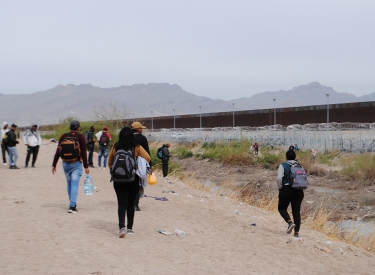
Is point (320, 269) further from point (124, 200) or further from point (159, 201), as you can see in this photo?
point (159, 201)

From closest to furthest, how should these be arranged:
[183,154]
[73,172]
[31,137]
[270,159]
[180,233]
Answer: [180,233] < [73,172] < [31,137] < [270,159] < [183,154]

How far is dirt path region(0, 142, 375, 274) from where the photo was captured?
7770 mm

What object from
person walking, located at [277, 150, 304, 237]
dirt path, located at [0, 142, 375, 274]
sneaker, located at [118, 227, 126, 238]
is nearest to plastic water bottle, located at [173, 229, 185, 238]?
dirt path, located at [0, 142, 375, 274]

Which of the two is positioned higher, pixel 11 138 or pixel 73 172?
pixel 11 138

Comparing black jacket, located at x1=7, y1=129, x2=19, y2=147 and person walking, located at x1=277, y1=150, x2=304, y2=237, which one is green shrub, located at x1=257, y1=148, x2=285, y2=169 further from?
person walking, located at x1=277, y1=150, x2=304, y2=237

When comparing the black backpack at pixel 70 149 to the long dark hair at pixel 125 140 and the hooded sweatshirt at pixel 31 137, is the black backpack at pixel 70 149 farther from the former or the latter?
the hooded sweatshirt at pixel 31 137

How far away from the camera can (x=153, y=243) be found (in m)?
9.16

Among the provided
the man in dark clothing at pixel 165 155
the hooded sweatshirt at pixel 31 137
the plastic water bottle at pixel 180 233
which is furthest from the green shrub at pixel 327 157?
the plastic water bottle at pixel 180 233

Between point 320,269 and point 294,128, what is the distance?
3754 centimetres

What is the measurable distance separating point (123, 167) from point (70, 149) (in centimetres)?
217

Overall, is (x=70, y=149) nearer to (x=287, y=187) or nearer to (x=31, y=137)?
(x=287, y=187)

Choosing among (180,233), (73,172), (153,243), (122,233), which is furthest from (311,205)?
(122,233)

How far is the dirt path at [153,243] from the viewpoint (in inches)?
306

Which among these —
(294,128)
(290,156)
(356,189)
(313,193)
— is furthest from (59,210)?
(294,128)
